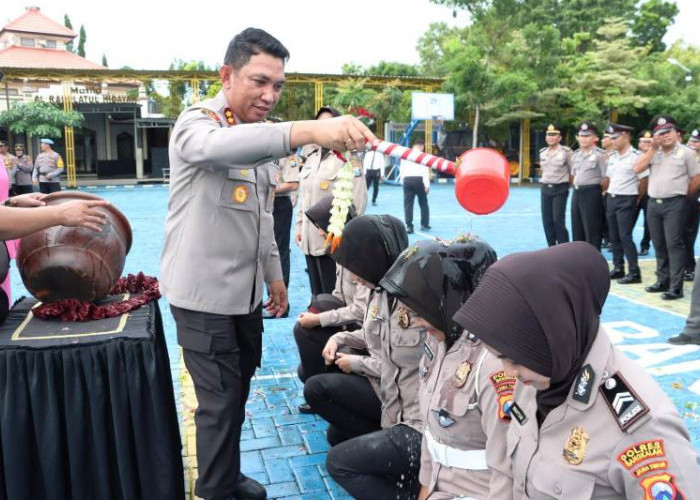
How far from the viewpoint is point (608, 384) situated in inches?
61.1

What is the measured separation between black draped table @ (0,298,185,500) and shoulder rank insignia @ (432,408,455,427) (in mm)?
1135

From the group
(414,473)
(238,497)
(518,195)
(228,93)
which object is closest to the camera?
(228,93)

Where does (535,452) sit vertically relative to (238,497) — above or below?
above

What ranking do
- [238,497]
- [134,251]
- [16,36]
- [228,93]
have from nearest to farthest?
[228,93] < [238,497] < [134,251] < [16,36]

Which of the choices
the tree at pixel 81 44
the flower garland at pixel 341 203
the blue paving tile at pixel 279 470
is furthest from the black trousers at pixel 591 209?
the tree at pixel 81 44

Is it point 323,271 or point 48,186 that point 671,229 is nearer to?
point 323,271

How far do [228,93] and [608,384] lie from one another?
179cm

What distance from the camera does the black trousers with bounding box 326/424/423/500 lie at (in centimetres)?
269

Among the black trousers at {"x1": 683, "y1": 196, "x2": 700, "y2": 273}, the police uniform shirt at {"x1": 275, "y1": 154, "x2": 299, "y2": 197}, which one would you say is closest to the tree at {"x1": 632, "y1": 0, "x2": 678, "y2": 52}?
the black trousers at {"x1": 683, "y1": 196, "x2": 700, "y2": 273}

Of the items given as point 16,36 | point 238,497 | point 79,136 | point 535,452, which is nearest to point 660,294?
point 238,497

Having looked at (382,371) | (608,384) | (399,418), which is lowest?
(399,418)

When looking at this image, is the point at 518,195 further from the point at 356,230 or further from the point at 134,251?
the point at 356,230

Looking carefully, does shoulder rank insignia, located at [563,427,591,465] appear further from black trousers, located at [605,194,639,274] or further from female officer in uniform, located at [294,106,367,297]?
black trousers, located at [605,194,639,274]

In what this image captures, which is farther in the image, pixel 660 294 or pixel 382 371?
pixel 660 294
